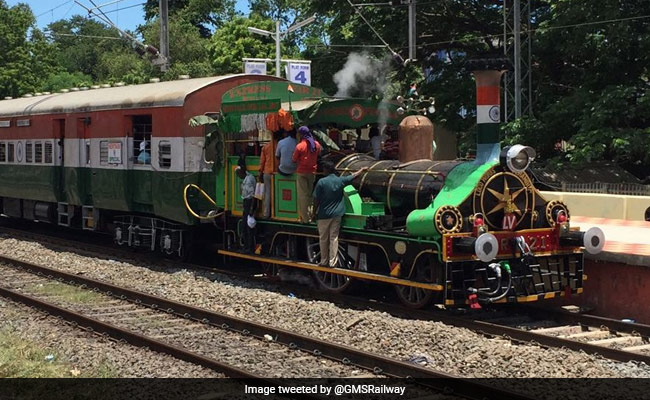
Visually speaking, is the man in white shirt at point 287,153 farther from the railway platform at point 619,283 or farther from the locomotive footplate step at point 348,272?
the railway platform at point 619,283

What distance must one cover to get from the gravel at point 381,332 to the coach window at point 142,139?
247 centimetres

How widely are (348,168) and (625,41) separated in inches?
435

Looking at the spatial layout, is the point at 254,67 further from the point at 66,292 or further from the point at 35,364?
the point at 35,364

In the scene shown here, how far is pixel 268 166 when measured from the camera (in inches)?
493

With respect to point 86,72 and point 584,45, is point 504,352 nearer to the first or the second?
point 584,45

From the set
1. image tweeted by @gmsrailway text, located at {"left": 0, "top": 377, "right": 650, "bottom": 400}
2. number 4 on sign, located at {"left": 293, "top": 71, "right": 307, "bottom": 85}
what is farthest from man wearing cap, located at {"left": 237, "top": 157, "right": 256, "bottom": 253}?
number 4 on sign, located at {"left": 293, "top": 71, "right": 307, "bottom": 85}

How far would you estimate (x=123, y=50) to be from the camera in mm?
86000

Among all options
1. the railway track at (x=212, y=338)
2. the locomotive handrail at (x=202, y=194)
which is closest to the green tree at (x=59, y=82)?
the locomotive handrail at (x=202, y=194)

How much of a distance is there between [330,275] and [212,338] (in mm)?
3015

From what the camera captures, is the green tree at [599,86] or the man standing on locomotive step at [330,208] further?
the green tree at [599,86]

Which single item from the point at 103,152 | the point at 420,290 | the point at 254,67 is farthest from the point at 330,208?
the point at 254,67

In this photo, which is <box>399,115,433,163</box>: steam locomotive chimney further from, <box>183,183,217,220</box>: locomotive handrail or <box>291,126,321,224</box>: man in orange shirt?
<box>183,183,217,220</box>: locomotive handrail

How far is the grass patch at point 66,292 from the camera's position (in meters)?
12.0

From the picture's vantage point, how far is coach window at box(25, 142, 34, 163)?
1984 centimetres
